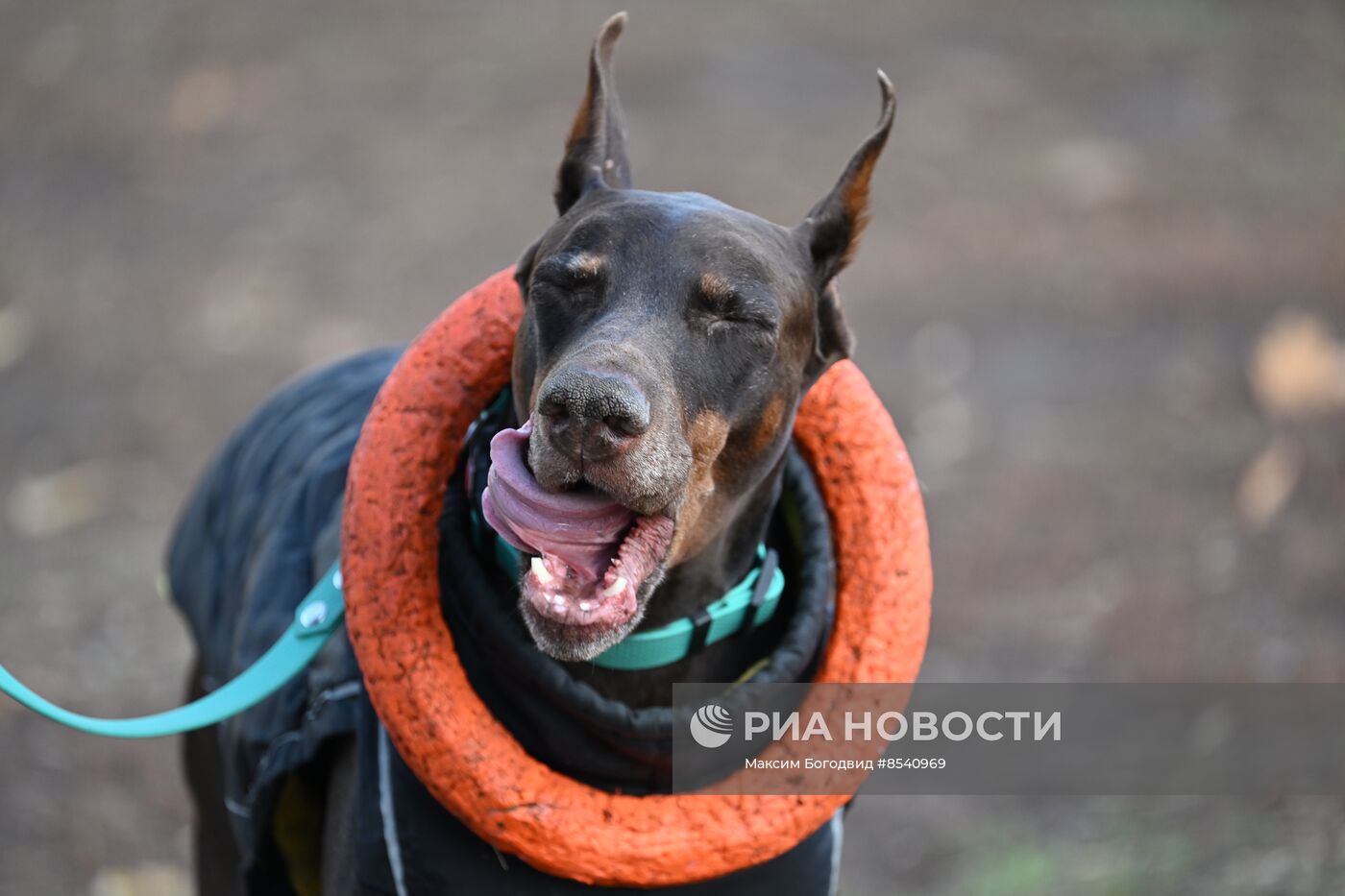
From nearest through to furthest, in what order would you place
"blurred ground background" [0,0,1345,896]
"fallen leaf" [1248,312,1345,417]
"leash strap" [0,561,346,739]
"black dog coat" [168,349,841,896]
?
"black dog coat" [168,349,841,896], "leash strap" [0,561,346,739], "blurred ground background" [0,0,1345,896], "fallen leaf" [1248,312,1345,417]

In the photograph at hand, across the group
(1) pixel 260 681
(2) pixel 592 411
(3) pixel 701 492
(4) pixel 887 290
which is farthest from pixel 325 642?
(4) pixel 887 290

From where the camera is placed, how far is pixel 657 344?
206 cm

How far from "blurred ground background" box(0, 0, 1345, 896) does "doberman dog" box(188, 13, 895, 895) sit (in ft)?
6.29

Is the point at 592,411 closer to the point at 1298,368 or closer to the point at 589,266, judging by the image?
the point at 589,266

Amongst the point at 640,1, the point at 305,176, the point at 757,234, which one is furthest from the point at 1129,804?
the point at 640,1

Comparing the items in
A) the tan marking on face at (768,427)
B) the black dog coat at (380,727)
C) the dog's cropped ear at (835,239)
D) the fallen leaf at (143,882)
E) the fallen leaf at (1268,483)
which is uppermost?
the fallen leaf at (1268,483)

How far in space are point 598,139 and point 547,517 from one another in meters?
0.83

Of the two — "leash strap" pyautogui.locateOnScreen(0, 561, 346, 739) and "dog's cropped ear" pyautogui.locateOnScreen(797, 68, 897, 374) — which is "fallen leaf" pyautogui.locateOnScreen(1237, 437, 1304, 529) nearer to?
"dog's cropped ear" pyautogui.locateOnScreen(797, 68, 897, 374)

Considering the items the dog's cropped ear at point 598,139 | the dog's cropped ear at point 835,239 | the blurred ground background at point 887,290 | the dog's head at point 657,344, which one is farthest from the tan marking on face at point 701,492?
the blurred ground background at point 887,290

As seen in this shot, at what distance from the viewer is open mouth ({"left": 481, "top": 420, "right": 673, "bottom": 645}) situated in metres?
1.99

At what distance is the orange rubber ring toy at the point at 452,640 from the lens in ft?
7.13

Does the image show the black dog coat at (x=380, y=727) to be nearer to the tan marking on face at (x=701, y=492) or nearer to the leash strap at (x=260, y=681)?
the leash strap at (x=260, y=681)

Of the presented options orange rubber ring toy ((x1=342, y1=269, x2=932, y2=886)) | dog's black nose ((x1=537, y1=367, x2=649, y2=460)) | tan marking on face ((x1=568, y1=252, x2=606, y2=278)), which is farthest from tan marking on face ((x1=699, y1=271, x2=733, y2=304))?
orange rubber ring toy ((x1=342, y1=269, x2=932, y2=886))

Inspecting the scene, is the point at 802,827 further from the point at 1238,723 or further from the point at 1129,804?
the point at 1238,723
